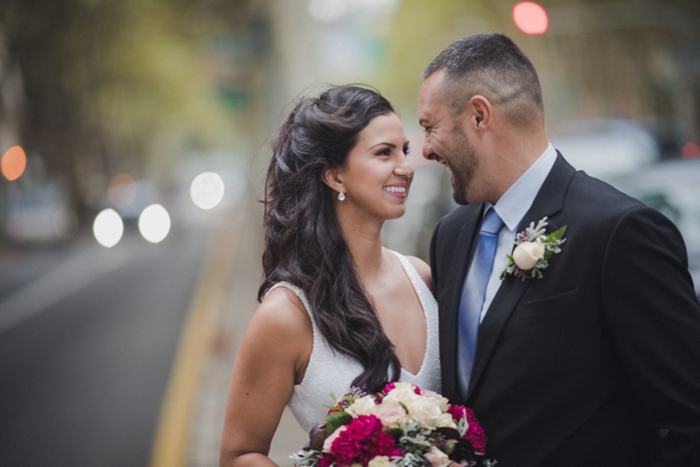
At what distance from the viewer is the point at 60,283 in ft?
64.2

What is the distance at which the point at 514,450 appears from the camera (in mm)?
2562

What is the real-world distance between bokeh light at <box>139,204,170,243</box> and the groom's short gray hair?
2846cm

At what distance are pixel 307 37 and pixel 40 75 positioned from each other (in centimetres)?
2031

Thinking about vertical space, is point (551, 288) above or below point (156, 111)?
below

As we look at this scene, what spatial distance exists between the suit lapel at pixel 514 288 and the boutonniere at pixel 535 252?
0.04 meters

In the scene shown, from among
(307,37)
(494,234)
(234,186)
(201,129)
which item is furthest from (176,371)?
(234,186)

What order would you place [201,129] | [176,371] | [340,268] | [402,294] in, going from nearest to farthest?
[340,268] < [402,294] < [176,371] < [201,129]

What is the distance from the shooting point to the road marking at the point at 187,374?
6805 millimetres

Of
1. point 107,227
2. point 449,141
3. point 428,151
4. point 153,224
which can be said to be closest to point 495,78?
point 449,141


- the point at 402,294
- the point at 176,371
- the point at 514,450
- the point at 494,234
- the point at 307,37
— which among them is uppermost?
the point at 307,37

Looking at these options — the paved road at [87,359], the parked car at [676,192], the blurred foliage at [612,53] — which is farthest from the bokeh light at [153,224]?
the parked car at [676,192]

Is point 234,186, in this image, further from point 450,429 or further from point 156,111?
point 450,429

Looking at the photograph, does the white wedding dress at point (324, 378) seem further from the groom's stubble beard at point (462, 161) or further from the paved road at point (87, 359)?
the paved road at point (87, 359)

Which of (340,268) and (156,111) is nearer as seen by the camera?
(340,268)
